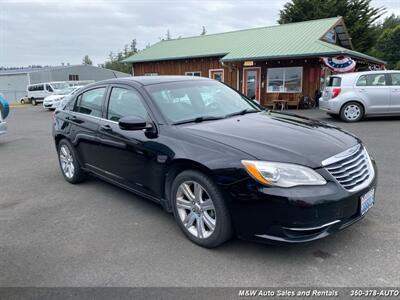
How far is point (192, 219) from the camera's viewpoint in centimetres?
328

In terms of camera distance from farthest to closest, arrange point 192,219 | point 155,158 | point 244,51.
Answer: point 244,51
point 155,158
point 192,219

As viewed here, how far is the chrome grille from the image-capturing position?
9.19 feet

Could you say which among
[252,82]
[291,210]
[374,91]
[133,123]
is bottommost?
[291,210]

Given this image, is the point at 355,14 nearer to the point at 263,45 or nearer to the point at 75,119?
the point at 263,45

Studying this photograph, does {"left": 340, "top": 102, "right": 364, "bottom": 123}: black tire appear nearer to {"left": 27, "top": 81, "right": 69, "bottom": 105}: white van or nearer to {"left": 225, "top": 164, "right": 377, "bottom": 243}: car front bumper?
{"left": 225, "top": 164, "right": 377, "bottom": 243}: car front bumper

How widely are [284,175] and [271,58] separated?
48.7ft

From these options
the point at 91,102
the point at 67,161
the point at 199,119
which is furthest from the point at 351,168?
the point at 67,161

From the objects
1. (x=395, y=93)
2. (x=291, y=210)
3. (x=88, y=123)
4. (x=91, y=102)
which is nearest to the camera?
(x=291, y=210)

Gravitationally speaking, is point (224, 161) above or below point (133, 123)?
below

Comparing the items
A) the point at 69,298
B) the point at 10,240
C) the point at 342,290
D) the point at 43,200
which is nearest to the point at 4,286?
the point at 69,298

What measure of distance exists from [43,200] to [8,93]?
4397 centimetres

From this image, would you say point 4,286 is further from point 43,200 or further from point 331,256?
point 331,256

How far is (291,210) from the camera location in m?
2.61

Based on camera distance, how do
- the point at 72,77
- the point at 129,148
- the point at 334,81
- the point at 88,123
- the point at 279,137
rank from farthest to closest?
the point at 72,77 < the point at 334,81 < the point at 88,123 < the point at 129,148 < the point at 279,137
